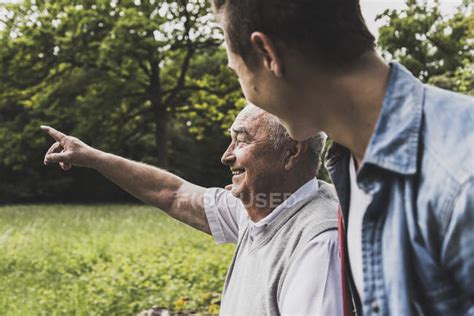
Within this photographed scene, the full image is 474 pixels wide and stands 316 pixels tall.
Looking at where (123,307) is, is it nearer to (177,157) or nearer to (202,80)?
(202,80)

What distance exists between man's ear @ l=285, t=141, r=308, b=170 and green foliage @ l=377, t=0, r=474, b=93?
33.3 feet

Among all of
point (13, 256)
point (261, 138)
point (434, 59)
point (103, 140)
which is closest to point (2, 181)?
point (103, 140)

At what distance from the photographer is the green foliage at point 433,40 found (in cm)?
1372

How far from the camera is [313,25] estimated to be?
1.16 metres

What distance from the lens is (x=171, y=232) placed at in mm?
11125

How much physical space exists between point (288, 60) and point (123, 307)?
4689mm

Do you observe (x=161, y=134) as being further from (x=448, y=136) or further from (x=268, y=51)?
(x=448, y=136)

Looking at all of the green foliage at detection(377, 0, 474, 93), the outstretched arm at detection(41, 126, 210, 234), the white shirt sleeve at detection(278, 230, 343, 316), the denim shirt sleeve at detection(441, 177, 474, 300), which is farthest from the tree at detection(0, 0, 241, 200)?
the denim shirt sleeve at detection(441, 177, 474, 300)

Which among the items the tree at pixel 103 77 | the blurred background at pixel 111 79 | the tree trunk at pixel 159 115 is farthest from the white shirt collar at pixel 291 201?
the tree trunk at pixel 159 115

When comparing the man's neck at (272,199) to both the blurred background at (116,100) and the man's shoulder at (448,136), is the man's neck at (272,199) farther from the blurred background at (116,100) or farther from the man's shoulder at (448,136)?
the blurred background at (116,100)

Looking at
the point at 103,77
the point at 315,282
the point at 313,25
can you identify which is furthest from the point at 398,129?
the point at 103,77

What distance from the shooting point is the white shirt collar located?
2.07 m

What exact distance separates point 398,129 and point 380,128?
0.10 ft

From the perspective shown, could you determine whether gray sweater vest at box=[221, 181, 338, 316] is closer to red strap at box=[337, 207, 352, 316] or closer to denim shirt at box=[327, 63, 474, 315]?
red strap at box=[337, 207, 352, 316]
